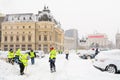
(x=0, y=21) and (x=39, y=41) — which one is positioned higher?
(x=0, y=21)

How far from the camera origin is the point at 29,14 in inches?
3976

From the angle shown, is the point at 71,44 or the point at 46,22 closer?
the point at 46,22

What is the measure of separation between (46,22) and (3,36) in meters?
17.2

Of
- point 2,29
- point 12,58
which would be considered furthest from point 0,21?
point 12,58

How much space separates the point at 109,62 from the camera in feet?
61.5

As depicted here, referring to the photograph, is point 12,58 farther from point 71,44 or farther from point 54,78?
point 71,44

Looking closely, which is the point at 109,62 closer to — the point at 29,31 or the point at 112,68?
the point at 112,68

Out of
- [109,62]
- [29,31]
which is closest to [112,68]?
[109,62]

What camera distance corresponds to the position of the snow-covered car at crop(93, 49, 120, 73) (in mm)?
18719

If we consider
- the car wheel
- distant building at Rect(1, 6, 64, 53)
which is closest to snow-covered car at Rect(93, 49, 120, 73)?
the car wheel

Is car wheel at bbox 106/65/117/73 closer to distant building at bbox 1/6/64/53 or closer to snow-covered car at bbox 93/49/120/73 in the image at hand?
snow-covered car at bbox 93/49/120/73

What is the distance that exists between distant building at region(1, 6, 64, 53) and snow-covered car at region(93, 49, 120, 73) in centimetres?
7670

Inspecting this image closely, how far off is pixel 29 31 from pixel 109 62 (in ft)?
268

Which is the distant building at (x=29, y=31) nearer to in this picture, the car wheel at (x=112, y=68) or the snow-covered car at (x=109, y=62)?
the snow-covered car at (x=109, y=62)
